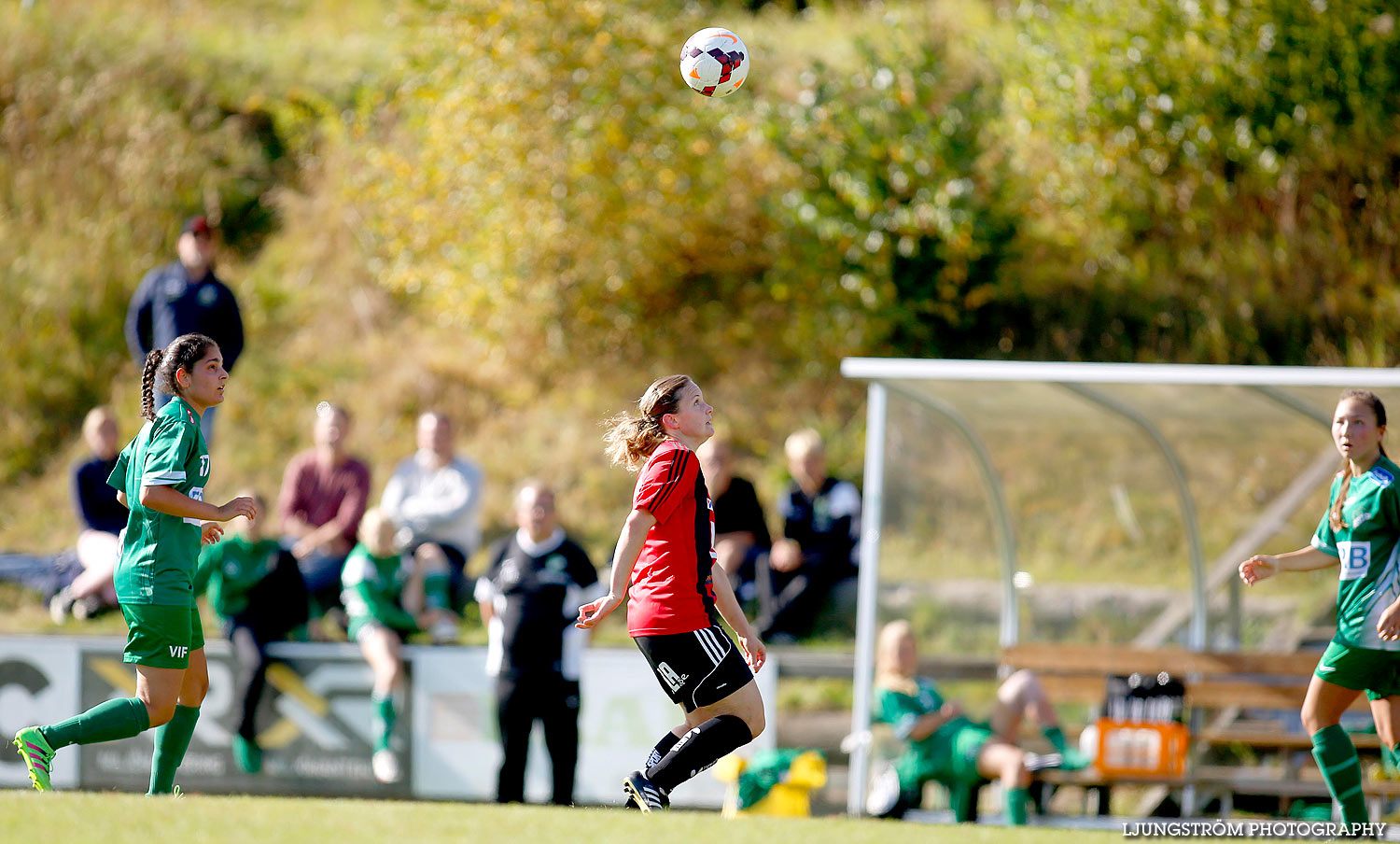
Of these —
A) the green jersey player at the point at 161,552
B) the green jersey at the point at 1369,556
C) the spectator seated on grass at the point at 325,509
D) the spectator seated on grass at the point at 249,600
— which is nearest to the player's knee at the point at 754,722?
the green jersey player at the point at 161,552

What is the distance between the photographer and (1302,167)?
45.6 feet

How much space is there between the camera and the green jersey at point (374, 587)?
9438 millimetres

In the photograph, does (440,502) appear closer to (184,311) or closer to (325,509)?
(325,509)

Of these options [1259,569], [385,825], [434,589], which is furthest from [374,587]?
[1259,569]

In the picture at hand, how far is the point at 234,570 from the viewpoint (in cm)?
941

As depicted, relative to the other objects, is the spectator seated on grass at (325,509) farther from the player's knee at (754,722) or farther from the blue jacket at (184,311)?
the player's knee at (754,722)

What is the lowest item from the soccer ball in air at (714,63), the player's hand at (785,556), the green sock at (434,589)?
the green sock at (434,589)

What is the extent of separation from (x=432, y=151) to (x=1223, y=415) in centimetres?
859

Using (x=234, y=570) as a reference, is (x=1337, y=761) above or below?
below

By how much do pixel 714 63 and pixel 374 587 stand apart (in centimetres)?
433

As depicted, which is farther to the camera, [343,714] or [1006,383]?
[343,714]

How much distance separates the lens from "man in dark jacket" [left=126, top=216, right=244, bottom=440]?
9.55 metres

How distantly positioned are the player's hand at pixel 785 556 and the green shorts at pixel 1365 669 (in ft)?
15.4

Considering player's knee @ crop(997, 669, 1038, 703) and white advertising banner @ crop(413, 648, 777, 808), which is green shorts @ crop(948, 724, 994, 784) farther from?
white advertising banner @ crop(413, 648, 777, 808)
